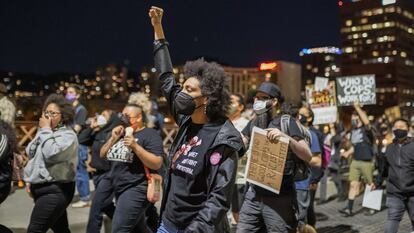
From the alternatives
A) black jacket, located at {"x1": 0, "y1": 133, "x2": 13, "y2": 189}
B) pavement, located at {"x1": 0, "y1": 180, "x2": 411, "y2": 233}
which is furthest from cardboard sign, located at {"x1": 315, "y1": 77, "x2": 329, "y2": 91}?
black jacket, located at {"x1": 0, "y1": 133, "x2": 13, "y2": 189}

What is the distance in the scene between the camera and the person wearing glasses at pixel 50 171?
4.88 meters

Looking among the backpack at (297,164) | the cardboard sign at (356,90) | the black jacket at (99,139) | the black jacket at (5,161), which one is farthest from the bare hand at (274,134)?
the cardboard sign at (356,90)

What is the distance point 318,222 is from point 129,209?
4.87 meters

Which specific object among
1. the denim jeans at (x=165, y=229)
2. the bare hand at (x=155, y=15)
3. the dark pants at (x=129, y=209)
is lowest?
the dark pants at (x=129, y=209)

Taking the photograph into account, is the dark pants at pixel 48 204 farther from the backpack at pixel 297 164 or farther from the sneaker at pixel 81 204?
the sneaker at pixel 81 204

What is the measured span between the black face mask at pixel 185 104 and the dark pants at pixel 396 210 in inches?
170

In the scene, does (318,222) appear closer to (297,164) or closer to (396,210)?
(396,210)

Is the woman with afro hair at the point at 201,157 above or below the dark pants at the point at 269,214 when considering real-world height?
above

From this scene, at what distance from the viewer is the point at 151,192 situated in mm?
5121

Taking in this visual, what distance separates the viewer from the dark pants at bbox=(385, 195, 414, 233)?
6465 millimetres

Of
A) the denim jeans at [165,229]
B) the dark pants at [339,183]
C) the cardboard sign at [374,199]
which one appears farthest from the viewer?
the dark pants at [339,183]

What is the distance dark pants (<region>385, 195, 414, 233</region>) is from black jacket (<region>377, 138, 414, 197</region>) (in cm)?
8

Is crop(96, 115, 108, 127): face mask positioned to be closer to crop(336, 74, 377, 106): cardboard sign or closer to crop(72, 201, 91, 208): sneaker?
crop(72, 201, 91, 208): sneaker

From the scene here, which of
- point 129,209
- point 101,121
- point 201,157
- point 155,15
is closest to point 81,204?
point 101,121
